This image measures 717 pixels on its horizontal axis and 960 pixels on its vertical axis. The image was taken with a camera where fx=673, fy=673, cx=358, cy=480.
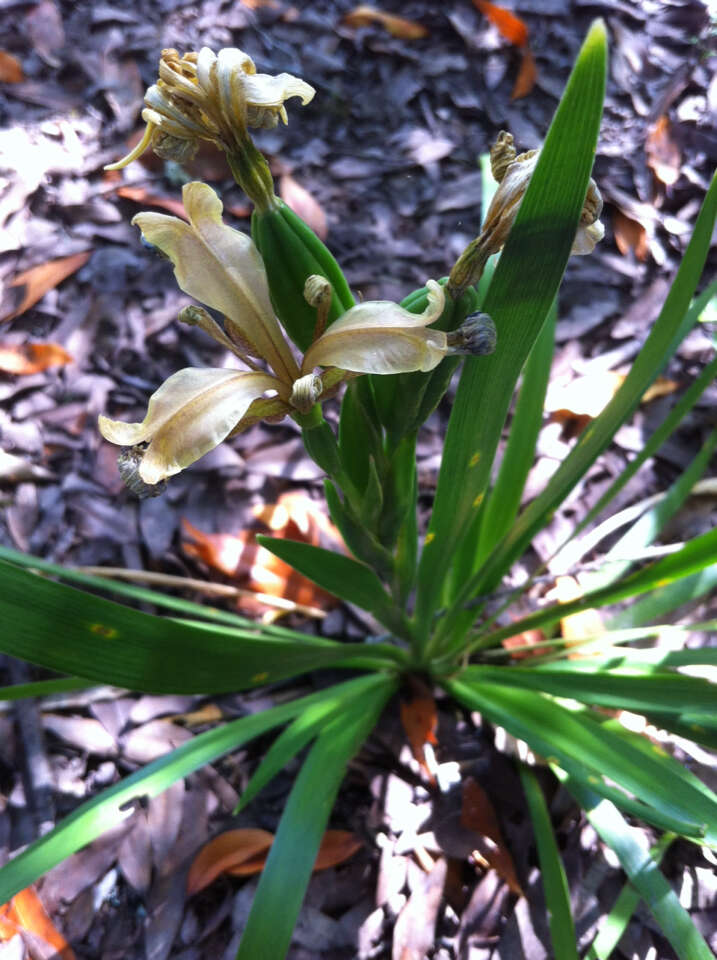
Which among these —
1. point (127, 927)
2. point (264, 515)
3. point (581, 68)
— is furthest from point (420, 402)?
point (127, 927)

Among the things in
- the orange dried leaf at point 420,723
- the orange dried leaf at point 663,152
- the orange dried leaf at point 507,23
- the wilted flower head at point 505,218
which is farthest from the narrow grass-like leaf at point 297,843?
the orange dried leaf at point 507,23

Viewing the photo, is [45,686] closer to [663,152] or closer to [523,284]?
[523,284]

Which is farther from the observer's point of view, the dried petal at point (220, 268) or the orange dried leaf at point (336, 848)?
the orange dried leaf at point (336, 848)

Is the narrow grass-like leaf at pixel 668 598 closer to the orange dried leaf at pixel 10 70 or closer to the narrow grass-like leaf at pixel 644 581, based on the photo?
the narrow grass-like leaf at pixel 644 581

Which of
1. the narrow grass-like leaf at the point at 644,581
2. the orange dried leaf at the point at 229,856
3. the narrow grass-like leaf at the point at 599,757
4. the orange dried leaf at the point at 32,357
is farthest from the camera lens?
the orange dried leaf at the point at 32,357

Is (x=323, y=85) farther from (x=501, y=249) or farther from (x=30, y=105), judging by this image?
(x=501, y=249)
